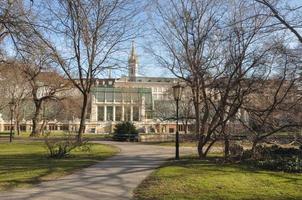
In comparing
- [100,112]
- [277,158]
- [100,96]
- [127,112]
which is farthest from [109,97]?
[277,158]

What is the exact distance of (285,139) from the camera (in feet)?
69.5

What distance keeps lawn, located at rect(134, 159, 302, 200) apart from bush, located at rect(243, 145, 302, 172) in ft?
2.51

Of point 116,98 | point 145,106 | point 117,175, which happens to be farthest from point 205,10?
point 116,98

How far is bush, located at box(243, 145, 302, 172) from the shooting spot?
17.7 meters

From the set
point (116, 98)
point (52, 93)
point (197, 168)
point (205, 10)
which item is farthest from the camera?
point (116, 98)

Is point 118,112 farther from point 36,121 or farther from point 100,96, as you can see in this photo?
point 36,121

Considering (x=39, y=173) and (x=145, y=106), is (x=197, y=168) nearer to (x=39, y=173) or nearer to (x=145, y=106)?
(x=39, y=173)

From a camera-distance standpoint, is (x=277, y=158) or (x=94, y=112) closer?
(x=277, y=158)

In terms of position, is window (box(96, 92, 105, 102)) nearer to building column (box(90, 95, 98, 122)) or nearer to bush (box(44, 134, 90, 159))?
building column (box(90, 95, 98, 122))

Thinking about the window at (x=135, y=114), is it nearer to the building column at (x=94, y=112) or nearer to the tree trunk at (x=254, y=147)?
the building column at (x=94, y=112)

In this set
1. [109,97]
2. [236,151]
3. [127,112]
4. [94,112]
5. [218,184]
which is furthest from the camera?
[109,97]

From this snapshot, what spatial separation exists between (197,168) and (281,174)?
3.01 m

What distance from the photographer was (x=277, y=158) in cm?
1911

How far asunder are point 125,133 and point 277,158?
29935 mm
